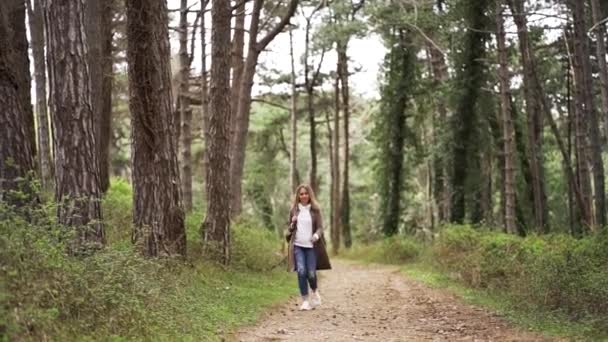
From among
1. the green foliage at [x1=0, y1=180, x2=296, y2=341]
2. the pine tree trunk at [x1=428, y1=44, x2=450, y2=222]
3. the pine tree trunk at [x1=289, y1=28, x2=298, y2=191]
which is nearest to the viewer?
the green foliage at [x1=0, y1=180, x2=296, y2=341]

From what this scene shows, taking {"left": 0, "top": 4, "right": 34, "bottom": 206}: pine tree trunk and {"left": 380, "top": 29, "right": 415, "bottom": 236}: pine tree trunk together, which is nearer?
{"left": 0, "top": 4, "right": 34, "bottom": 206}: pine tree trunk

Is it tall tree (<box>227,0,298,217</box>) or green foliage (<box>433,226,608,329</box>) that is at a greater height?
tall tree (<box>227,0,298,217</box>)

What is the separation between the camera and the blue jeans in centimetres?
1127

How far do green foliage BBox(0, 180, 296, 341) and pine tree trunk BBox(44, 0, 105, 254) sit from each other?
2.45ft

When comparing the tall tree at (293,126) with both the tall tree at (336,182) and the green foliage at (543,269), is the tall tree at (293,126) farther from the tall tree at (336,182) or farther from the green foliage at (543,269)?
the green foliage at (543,269)

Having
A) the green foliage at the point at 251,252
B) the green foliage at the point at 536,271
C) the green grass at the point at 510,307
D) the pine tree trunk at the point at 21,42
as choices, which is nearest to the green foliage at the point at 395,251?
the green grass at the point at 510,307

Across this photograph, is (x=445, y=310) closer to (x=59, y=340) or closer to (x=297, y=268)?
(x=297, y=268)

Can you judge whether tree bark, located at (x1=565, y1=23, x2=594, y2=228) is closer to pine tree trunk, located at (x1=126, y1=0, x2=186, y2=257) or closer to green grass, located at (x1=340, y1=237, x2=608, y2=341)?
green grass, located at (x1=340, y1=237, x2=608, y2=341)

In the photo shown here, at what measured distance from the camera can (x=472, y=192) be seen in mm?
24391

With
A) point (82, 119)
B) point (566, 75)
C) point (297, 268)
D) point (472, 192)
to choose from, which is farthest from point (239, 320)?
point (566, 75)

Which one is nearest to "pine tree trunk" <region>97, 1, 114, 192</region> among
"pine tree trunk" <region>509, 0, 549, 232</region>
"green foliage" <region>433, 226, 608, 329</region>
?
"green foliage" <region>433, 226, 608, 329</region>

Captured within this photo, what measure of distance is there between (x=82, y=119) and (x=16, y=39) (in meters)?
4.32

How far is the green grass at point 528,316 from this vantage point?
8.09 m

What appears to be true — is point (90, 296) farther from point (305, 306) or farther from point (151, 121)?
point (305, 306)
